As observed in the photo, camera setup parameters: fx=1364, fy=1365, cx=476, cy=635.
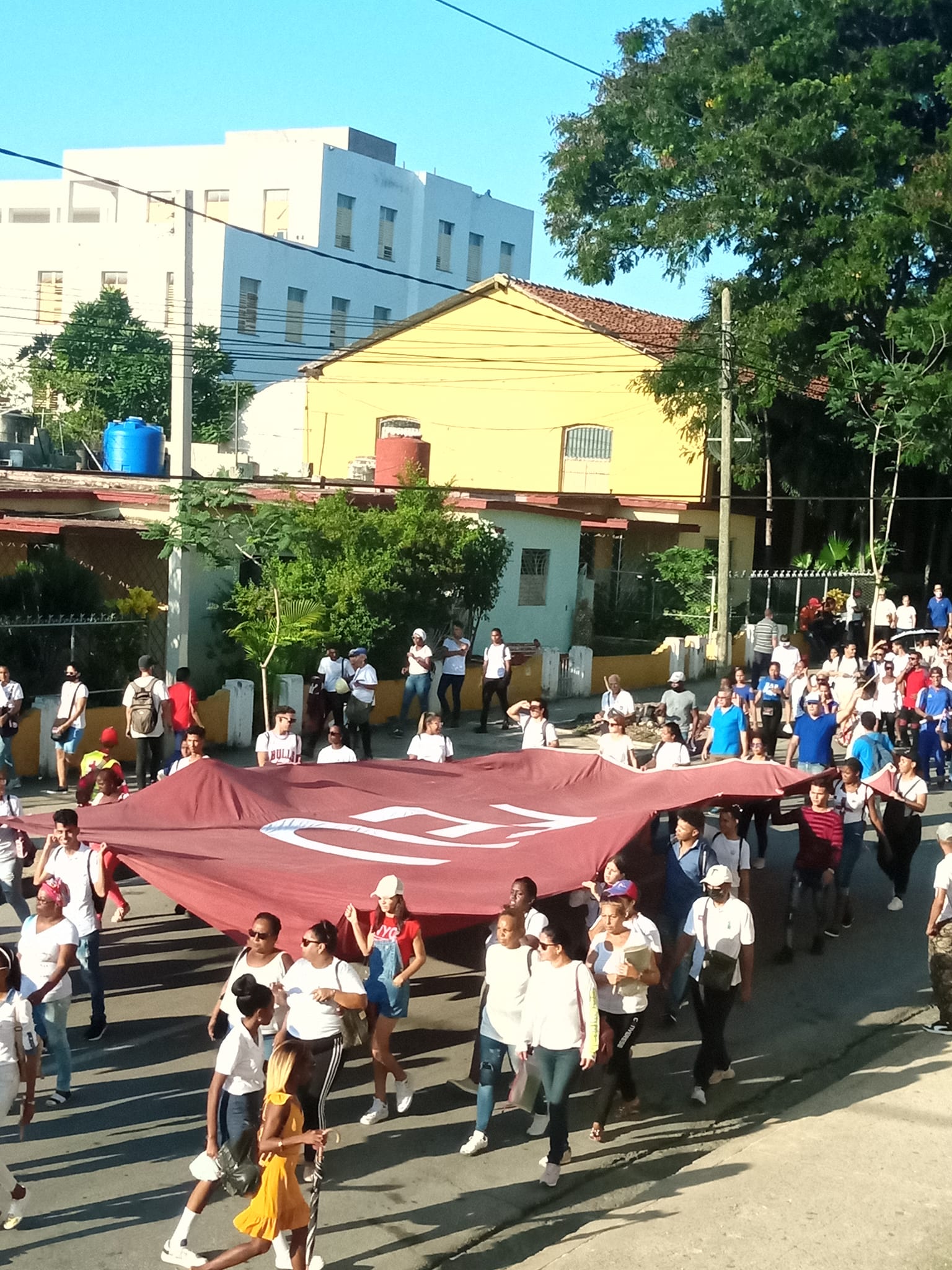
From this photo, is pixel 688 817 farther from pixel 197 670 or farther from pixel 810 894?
pixel 197 670

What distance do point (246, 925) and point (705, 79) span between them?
30272mm

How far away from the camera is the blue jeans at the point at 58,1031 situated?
7746mm

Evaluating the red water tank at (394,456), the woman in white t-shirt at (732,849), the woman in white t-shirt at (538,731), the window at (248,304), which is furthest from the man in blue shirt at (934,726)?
the window at (248,304)

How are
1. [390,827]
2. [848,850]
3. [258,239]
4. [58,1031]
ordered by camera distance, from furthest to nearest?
[258,239], [848,850], [390,827], [58,1031]

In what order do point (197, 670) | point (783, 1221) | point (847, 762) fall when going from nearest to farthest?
point (783, 1221), point (847, 762), point (197, 670)

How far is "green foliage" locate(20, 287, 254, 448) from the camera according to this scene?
4581 cm

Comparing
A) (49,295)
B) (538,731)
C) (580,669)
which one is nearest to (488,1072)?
(538,731)

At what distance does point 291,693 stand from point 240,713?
1.03 meters

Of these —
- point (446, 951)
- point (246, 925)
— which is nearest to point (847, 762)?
point (446, 951)

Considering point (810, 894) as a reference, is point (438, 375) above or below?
above

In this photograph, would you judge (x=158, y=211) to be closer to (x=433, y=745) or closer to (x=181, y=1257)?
(x=433, y=745)

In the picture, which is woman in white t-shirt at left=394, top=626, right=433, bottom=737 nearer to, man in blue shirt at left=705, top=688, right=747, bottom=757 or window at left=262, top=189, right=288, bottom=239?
man in blue shirt at left=705, top=688, right=747, bottom=757

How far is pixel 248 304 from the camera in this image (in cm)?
5547

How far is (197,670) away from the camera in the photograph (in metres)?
19.8
